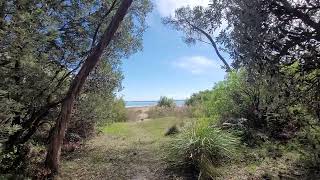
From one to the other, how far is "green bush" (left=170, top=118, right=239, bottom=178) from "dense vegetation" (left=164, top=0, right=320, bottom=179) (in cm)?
2

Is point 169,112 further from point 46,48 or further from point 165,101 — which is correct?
point 46,48

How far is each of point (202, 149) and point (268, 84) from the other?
11.0ft

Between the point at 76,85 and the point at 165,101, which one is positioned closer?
the point at 76,85

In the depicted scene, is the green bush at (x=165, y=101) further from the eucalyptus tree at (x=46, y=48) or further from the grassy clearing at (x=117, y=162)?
the eucalyptus tree at (x=46, y=48)

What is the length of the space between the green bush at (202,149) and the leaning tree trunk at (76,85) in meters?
2.82

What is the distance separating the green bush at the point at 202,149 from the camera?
965cm

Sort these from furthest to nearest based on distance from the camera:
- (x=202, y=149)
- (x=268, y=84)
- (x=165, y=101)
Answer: (x=165, y=101)
(x=202, y=149)
(x=268, y=84)

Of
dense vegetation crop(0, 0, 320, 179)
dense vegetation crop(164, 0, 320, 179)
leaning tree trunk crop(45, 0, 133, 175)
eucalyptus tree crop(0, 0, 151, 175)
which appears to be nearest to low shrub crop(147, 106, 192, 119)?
dense vegetation crop(0, 0, 320, 179)

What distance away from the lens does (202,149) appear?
9.89 metres

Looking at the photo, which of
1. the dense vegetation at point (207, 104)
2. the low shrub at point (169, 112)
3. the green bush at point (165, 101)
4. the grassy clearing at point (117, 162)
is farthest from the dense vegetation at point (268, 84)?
the green bush at point (165, 101)

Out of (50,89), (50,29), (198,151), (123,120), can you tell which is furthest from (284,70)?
(123,120)

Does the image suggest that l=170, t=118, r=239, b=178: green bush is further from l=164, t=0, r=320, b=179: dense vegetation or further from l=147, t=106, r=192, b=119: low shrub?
l=147, t=106, r=192, b=119: low shrub

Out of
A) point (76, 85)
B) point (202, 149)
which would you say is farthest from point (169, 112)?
point (76, 85)

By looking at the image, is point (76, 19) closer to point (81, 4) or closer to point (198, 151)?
point (81, 4)
